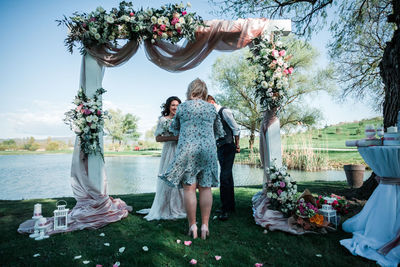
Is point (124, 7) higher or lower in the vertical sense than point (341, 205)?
higher

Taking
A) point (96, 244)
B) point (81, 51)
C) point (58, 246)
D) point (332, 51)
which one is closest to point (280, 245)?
point (96, 244)

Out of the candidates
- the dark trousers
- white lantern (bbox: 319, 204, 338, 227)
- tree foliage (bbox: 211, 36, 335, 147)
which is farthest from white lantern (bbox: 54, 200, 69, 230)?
tree foliage (bbox: 211, 36, 335, 147)

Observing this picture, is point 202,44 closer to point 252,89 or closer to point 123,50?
point 123,50

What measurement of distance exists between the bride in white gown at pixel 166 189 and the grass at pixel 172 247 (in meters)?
0.22

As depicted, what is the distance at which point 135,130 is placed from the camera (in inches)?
1563

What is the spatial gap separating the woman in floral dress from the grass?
1.24 feet

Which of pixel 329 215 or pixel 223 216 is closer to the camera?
pixel 329 215

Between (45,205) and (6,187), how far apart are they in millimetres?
5557

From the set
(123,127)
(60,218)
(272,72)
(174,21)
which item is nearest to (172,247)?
(60,218)

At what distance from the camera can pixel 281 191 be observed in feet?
10.8

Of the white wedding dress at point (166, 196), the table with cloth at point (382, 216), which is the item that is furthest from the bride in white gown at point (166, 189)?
the table with cloth at point (382, 216)

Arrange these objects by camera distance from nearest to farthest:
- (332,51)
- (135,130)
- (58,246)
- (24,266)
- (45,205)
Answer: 1. (24,266)
2. (58,246)
3. (45,205)
4. (332,51)
5. (135,130)

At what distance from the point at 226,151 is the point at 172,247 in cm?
161

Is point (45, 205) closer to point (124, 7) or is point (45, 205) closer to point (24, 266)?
point (24, 266)
